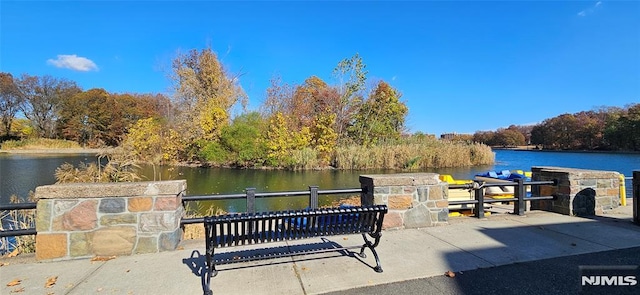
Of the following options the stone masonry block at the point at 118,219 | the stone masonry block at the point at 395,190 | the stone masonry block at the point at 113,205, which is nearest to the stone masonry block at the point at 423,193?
the stone masonry block at the point at 395,190

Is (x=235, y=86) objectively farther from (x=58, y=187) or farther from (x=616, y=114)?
(x=616, y=114)

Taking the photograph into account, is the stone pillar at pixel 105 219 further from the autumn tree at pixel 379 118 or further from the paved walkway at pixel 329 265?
the autumn tree at pixel 379 118

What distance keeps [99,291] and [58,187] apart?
5.15ft

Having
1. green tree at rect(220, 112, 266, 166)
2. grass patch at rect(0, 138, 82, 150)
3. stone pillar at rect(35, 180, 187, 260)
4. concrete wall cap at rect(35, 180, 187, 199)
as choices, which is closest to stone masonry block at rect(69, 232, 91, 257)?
stone pillar at rect(35, 180, 187, 260)

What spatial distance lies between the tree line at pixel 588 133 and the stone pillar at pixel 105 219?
62.6m

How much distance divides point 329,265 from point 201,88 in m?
→ 30.4

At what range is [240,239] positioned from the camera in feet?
9.69

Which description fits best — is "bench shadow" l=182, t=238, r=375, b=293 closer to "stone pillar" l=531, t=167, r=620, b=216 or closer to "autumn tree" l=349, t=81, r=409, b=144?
"stone pillar" l=531, t=167, r=620, b=216

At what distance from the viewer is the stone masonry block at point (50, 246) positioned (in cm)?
356

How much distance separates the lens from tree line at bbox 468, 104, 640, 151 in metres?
50.0

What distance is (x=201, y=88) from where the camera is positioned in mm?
30453

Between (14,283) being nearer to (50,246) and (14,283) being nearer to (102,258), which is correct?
(50,246)

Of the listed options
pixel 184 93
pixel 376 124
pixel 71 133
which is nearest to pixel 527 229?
pixel 376 124

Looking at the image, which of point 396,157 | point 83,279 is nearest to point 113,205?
point 83,279
